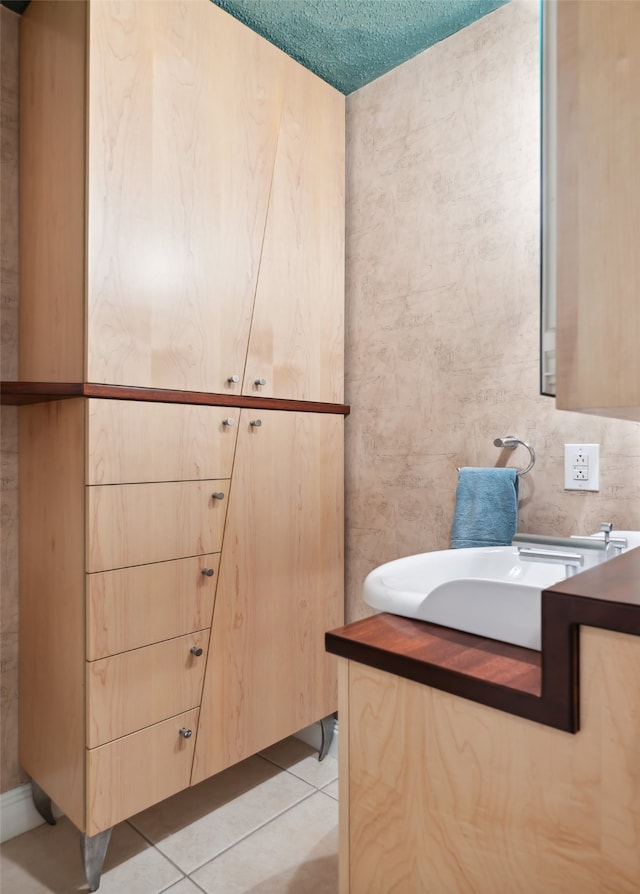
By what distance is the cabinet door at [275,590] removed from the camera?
176cm

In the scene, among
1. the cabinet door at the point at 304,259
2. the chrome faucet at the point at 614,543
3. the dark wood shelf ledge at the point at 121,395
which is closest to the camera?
the chrome faucet at the point at 614,543

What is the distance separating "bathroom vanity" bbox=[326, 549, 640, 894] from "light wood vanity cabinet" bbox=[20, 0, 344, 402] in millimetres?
1004

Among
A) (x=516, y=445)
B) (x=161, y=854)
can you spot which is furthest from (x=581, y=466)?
(x=161, y=854)

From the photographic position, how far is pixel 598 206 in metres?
0.55

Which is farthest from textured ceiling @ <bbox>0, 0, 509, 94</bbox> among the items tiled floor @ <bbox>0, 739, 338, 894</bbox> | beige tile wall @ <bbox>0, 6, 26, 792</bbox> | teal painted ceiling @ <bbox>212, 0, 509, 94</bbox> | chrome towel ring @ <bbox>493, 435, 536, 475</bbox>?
tiled floor @ <bbox>0, 739, 338, 894</bbox>

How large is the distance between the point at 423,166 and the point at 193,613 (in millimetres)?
1599

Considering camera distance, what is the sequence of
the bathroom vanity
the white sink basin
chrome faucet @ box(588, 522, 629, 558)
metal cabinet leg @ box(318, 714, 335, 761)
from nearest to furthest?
the bathroom vanity, the white sink basin, chrome faucet @ box(588, 522, 629, 558), metal cabinet leg @ box(318, 714, 335, 761)

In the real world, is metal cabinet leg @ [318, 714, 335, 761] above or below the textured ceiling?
below

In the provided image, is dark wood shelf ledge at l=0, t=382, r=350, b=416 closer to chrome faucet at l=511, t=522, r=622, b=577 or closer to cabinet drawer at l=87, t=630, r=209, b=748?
cabinet drawer at l=87, t=630, r=209, b=748

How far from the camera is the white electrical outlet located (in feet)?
5.21

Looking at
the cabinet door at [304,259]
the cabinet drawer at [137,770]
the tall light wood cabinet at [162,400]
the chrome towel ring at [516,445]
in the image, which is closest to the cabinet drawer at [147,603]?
the tall light wood cabinet at [162,400]

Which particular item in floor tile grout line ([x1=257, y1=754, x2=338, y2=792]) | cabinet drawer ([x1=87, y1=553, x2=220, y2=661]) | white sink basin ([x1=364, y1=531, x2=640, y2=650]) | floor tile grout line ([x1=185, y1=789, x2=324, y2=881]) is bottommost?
floor tile grout line ([x1=185, y1=789, x2=324, y2=881])


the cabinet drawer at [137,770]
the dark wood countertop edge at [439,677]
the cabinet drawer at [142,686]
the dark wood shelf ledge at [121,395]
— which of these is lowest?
the cabinet drawer at [137,770]

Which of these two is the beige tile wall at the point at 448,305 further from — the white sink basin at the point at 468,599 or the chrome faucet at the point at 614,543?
the white sink basin at the point at 468,599
